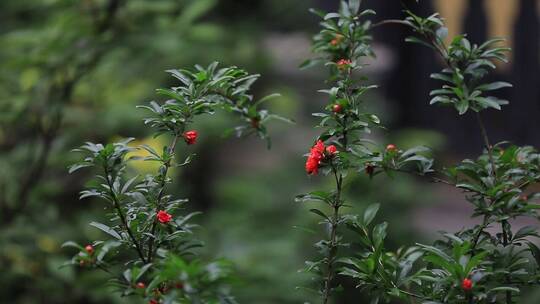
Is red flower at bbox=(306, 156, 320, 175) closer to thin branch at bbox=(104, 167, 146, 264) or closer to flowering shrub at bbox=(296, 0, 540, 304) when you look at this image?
flowering shrub at bbox=(296, 0, 540, 304)

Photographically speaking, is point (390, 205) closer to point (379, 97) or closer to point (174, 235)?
point (379, 97)

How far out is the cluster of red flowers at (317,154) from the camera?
4.25 ft

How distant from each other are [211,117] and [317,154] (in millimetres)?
2751

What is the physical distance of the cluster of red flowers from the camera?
1.30 m

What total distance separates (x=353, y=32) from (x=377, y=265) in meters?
0.45

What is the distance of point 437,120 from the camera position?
4180 mm

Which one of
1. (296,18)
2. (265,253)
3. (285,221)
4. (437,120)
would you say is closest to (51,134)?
(265,253)

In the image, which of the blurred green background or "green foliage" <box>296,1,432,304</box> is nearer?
"green foliage" <box>296,1,432,304</box>

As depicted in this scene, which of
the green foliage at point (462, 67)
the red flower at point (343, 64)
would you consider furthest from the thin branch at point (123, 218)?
the green foliage at point (462, 67)

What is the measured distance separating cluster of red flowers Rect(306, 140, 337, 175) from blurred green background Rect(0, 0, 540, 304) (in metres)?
0.73

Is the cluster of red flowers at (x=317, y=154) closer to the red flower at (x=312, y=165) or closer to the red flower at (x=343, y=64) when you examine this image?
the red flower at (x=312, y=165)

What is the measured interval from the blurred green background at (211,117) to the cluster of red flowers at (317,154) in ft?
2.39

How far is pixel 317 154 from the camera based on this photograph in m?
1.29

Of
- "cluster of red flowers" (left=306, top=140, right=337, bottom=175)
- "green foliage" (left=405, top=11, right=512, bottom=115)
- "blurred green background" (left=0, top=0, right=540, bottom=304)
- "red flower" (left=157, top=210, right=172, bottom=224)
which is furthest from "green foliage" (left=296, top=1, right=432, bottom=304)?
"blurred green background" (left=0, top=0, right=540, bottom=304)
